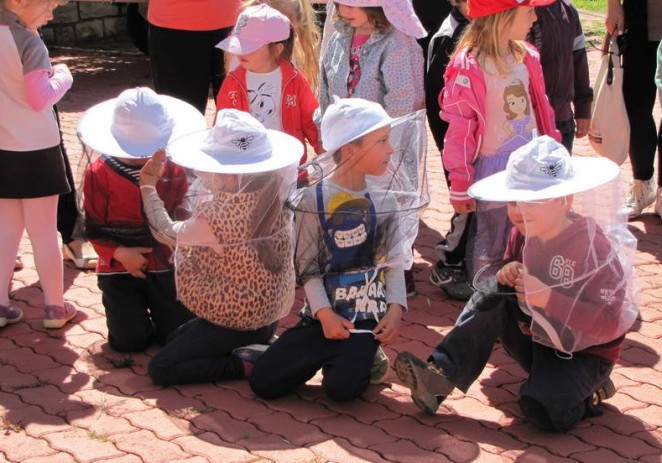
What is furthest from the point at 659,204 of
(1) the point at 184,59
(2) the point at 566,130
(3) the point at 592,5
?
(3) the point at 592,5

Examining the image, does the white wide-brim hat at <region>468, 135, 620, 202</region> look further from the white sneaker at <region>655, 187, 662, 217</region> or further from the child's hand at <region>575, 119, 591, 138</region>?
the white sneaker at <region>655, 187, 662, 217</region>

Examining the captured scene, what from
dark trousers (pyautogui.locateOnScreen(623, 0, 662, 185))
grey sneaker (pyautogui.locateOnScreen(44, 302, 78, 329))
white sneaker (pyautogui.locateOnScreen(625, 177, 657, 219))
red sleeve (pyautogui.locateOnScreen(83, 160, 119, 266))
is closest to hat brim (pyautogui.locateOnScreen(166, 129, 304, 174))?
red sleeve (pyautogui.locateOnScreen(83, 160, 119, 266))

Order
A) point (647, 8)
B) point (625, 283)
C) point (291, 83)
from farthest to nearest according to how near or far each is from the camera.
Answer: point (647, 8) < point (291, 83) < point (625, 283)

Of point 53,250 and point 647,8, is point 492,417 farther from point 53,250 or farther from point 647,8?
point 647,8

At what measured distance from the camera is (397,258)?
4297mm

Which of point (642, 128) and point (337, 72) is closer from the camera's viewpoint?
point (337, 72)

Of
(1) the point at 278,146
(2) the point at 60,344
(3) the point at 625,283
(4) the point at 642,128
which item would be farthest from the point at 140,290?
(4) the point at 642,128

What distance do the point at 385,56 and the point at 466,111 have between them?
2.09 ft

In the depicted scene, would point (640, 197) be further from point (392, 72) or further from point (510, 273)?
point (510, 273)

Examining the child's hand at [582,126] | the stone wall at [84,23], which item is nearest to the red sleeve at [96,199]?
the child's hand at [582,126]

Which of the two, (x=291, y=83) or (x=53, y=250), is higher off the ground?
(x=291, y=83)

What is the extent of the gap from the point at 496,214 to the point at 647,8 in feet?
9.25

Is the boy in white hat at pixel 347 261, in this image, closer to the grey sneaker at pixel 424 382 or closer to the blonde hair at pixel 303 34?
the grey sneaker at pixel 424 382

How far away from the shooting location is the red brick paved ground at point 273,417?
3844 millimetres
